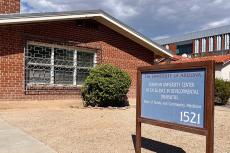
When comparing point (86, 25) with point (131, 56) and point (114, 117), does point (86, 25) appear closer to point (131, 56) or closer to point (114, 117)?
point (131, 56)

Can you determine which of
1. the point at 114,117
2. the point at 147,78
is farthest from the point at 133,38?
the point at 147,78

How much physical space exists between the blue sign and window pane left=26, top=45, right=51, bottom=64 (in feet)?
28.0

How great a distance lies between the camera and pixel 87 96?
1453 centimetres

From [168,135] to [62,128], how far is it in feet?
8.26

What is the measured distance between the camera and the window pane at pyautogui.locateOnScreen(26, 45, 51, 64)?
48.2 feet

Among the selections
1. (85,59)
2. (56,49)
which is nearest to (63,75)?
(56,49)

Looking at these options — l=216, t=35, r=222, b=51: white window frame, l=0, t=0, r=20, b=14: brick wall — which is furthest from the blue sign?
l=216, t=35, r=222, b=51: white window frame

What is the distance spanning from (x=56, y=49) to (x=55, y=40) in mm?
436

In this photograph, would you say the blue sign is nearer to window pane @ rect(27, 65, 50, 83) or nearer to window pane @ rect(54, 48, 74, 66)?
window pane @ rect(27, 65, 50, 83)

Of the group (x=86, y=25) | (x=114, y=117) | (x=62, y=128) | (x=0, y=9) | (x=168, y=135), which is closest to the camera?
(x=168, y=135)

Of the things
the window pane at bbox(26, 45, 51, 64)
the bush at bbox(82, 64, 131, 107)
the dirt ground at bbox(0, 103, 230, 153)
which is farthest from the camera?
the window pane at bbox(26, 45, 51, 64)

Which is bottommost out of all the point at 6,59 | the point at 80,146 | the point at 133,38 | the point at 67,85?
the point at 80,146

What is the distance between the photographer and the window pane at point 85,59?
53.7 ft

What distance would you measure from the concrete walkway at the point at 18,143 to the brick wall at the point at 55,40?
18.4 ft
